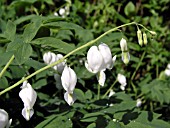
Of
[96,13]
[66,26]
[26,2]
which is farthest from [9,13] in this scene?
[96,13]

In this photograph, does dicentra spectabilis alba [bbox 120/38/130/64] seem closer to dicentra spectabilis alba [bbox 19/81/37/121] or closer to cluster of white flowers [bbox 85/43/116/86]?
cluster of white flowers [bbox 85/43/116/86]

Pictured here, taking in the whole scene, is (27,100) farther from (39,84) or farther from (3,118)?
(39,84)

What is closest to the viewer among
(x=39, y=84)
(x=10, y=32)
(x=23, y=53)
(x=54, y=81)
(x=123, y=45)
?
(x=23, y=53)

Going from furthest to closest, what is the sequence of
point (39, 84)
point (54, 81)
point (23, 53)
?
point (54, 81)
point (39, 84)
point (23, 53)

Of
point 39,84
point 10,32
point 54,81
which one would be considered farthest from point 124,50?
point 54,81

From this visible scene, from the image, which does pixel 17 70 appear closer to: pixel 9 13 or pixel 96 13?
pixel 9 13

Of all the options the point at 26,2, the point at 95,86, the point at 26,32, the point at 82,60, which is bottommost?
the point at 95,86

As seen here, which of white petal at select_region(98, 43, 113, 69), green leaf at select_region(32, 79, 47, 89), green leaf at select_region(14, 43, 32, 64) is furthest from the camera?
green leaf at select_region(32, 79, 47, 89)

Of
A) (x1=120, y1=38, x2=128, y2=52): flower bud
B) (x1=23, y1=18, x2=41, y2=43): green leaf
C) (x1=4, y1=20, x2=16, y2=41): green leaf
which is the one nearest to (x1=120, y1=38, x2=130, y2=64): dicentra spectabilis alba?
(x1=120, y1=38, x2=128, y2=52): flower bud
